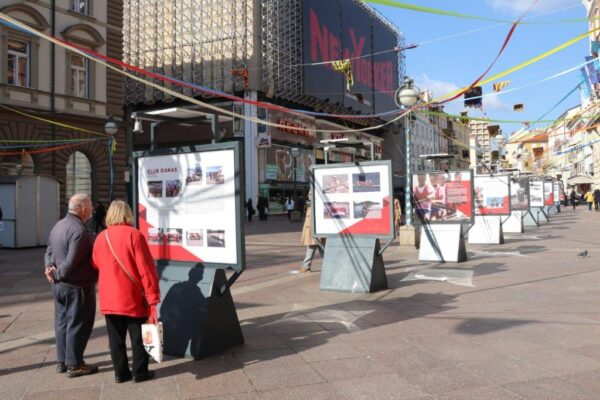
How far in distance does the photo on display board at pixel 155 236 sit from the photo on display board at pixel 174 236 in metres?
0.09

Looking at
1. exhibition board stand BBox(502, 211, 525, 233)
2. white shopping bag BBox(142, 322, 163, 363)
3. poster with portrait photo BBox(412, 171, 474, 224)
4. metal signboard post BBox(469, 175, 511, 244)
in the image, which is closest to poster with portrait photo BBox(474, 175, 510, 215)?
metal signboard post BBox(469, 175, 511, 244)

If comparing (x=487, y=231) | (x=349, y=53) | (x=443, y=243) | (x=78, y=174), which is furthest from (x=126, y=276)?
(x=349, y=53)

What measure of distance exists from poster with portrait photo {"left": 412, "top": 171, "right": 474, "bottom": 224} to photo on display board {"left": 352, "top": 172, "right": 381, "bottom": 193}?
4190 mm

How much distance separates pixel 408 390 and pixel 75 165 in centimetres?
2425

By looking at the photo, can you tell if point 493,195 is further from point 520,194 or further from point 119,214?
point 119,214

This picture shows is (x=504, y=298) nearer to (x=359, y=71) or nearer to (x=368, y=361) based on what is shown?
(x=368, y=361)

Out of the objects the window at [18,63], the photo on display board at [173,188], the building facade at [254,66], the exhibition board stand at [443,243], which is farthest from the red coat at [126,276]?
the building facade at [254,66]

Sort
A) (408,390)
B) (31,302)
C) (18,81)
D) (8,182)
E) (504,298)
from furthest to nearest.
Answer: (18,81) < (8,182) < (31,302) < (504,298) < (408,390)

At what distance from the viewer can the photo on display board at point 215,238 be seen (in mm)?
5254

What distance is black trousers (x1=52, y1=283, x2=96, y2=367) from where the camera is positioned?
15.2 ft

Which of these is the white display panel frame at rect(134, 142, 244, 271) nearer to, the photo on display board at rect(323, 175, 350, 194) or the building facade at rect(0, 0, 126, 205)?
the photo on display board at rect(323, 175, 350, 194)

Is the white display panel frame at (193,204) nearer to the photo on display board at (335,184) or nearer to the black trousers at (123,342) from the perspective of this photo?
the black trousers at (123,342)

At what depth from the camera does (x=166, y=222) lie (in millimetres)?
5664

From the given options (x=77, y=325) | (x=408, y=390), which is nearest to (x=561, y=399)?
(x=408, y=390)
